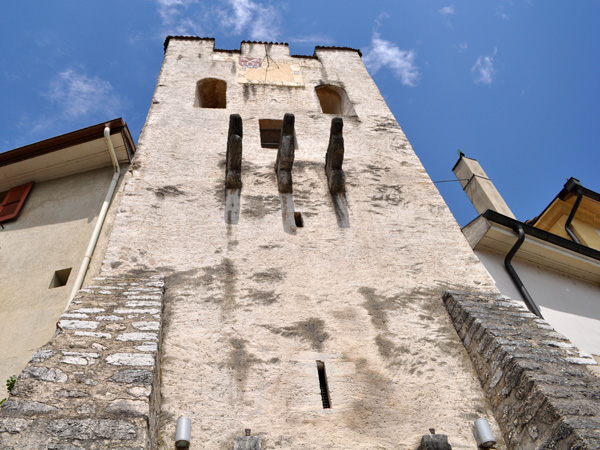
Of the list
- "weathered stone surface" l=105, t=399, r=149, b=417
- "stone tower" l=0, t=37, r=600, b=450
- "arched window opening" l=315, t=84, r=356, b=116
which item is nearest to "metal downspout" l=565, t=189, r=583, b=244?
"stone tower" l=0, t=37, r=600, b=450

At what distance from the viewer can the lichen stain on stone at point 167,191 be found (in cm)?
579

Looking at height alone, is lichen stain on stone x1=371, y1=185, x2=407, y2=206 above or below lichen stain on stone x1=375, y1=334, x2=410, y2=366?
above

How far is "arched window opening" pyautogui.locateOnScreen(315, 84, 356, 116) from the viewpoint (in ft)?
29.0

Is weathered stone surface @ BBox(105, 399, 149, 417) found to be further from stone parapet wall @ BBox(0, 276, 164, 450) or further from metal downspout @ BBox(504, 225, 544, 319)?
metal downspout @ BBox(504, 225, 544, 319)

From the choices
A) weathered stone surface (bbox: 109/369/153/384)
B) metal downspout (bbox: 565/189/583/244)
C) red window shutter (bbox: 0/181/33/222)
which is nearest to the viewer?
weathered stone surface (bbox: 109/369/153/384)

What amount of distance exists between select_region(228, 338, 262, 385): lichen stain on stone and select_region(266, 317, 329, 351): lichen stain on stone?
1.05 feet

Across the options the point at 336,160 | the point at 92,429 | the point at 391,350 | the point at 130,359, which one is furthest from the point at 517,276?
the point at 92,429

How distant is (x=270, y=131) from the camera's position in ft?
26.6

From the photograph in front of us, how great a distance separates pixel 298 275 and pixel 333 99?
Answer: 5.19 meters

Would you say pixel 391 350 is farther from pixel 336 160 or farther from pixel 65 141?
pixel 65 141

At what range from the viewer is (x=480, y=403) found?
3936 mm

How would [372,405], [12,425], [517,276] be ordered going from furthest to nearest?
[517,276] → [372,405] → [12,425]

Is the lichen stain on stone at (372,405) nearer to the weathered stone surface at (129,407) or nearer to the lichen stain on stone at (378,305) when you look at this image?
the lichen stain on stone at (378,305)

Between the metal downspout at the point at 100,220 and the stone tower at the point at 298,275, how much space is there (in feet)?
2.01
